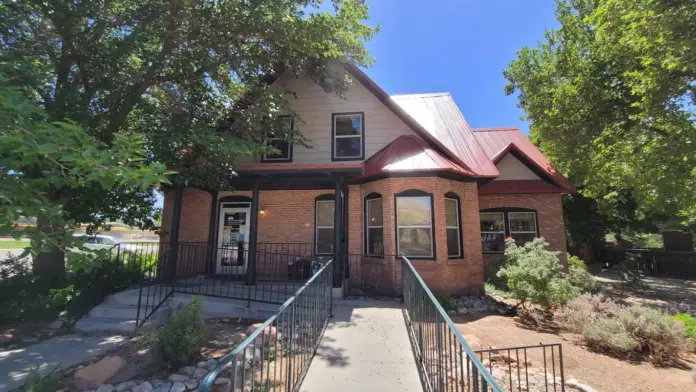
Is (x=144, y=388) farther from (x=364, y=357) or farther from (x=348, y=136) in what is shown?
(x=348, y=136)

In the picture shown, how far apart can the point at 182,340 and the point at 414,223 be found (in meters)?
6.62

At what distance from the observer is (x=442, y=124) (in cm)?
1233

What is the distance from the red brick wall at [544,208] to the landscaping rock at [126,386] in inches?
469

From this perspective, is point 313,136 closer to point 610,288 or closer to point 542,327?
point 542,327

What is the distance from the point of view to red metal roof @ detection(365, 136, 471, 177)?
9.23 metres

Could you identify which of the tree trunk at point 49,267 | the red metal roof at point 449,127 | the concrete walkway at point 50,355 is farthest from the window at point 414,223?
the tree trunk at point 49,267

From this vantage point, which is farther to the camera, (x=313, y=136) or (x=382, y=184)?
(x=313, y=136)

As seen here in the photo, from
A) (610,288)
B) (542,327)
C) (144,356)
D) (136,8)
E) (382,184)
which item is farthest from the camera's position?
(610,288)

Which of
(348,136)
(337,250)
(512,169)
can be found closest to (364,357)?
(337,250)

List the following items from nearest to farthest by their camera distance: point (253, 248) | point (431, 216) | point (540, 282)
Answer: point (540, 282)
point (253, 248)
point (431, 216)

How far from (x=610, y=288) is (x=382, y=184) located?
35.2ft

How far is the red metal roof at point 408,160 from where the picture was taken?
9.23 metres

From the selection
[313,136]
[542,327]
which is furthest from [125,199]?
[542,327]

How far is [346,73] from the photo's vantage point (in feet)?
36.6
